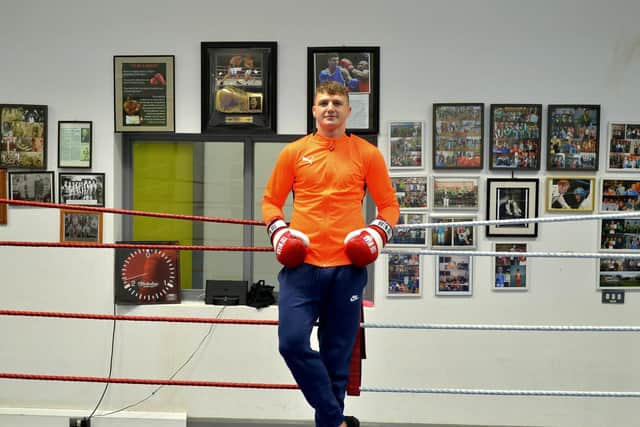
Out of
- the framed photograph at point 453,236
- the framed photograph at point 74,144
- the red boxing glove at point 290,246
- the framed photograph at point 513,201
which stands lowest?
the framed photograph at point 453,236

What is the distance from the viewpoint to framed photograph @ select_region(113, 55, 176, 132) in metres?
3.15

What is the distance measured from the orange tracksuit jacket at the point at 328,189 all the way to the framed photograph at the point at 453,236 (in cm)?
144

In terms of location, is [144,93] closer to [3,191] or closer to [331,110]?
[3,191]

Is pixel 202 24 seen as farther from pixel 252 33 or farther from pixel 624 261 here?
pixel 624 261

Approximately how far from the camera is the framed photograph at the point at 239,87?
3123 millimetres

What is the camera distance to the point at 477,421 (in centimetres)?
321

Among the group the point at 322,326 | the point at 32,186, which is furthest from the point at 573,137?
the point at 32,186

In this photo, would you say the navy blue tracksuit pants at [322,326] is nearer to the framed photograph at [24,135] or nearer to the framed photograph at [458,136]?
the framed photograph at [458,136]

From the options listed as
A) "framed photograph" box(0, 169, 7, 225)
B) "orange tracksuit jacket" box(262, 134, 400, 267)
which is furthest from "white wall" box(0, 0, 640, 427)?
"orange tracksuit jacket" box(262, 134, 400, 267)

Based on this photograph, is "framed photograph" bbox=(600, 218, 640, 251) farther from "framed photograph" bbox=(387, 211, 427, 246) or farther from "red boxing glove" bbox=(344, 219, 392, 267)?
"red boxing glove" bbox=(344, 219, 392, 267)

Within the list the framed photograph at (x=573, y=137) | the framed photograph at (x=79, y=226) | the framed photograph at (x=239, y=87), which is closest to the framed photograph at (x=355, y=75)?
the framed photograph at (x=239, y=87)

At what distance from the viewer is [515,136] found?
3119mm

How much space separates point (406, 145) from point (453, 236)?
56 cm

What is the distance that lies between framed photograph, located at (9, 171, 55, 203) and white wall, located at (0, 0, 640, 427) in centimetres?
10
